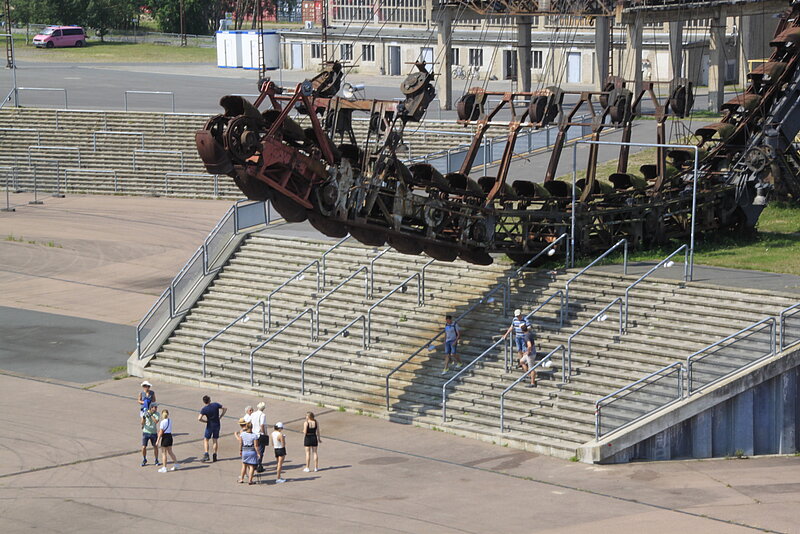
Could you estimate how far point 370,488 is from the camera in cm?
2678

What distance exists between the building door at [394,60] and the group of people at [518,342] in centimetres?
5120

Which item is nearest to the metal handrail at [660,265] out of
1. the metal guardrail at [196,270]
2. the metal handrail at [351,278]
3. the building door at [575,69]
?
the metal handrail at [351,278]

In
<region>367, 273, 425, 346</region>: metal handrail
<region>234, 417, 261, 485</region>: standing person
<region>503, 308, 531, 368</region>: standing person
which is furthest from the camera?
<region>367, 273, 425, 346</region>: metal handrail

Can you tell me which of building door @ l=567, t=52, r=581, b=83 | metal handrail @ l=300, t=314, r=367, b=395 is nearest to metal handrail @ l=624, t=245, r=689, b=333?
metal handrail @ l=300, t=314, r=367, b=395

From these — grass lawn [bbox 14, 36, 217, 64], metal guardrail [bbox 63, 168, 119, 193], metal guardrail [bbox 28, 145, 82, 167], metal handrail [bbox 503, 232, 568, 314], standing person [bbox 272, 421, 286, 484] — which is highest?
grass lawn [bbox 14, 36, 217, 64]

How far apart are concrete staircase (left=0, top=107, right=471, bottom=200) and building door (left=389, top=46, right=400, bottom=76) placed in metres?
21.5

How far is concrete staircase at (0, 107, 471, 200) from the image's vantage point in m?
58.0

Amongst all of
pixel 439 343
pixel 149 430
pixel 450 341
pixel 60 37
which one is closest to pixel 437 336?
pixel 439 343

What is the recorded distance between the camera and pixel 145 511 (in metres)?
25.7

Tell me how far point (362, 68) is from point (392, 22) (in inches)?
128

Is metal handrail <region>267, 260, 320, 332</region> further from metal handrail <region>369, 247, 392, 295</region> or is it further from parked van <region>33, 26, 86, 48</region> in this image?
parked van <region>33, 26, 86, 48</region>

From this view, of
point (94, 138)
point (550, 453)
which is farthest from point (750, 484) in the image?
point (94, 138)

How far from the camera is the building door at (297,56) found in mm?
86375

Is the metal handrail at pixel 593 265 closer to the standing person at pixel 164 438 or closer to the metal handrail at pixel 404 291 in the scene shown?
the metal handrail at pixel 404 291
